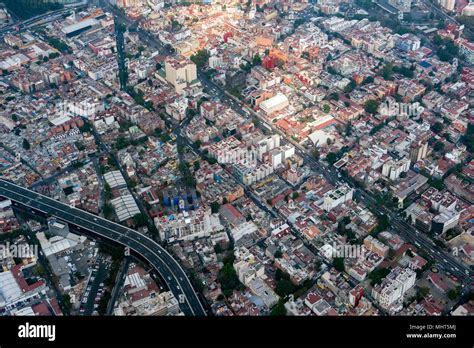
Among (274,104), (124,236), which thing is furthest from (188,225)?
(274,104)

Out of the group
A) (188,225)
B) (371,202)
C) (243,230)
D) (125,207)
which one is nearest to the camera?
(188,225)

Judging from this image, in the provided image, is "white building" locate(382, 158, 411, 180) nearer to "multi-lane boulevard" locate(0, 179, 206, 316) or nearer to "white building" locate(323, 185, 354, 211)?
"white building" locate(323, 185, 354, 211)

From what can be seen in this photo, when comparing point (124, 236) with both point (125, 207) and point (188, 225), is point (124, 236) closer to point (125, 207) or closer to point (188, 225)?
point (125, 207)

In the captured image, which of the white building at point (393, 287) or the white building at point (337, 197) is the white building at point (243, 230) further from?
the white building at point (393, 287)

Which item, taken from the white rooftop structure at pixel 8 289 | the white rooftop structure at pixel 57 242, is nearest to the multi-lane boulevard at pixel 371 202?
the white rooftop structure at pixel 57 242


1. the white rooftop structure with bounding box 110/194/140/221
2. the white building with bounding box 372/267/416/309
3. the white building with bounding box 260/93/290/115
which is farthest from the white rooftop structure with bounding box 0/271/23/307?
the white building with bounding box 260/93/290/115

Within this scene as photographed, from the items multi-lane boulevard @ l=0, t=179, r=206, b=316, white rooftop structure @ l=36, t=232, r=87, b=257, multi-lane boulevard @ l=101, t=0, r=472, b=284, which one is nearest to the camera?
multi-lane boulevard @ l=0, t=179, r=206, b=316

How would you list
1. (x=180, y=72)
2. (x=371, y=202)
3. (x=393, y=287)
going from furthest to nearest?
(x=180, y=72) < (x=371, y=202) < (x=393, y=287)

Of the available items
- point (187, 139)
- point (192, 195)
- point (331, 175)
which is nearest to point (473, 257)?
point (331, 175)

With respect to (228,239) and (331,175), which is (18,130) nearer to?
(228,239)

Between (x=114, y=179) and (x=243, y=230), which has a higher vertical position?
(x=114, y=179)
